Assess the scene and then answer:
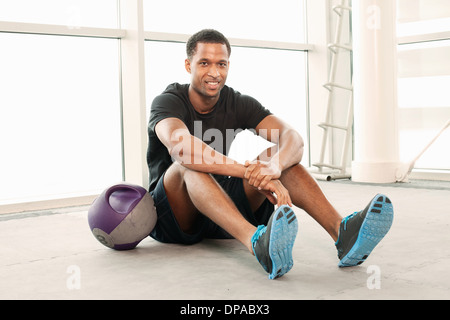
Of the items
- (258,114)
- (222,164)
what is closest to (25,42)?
(258,114)

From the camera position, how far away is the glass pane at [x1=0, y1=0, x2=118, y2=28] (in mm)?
3891

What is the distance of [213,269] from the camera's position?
2.07 meters

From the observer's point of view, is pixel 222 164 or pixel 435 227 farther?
pixel 435 227

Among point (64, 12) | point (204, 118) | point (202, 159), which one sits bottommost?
point (202, 159)

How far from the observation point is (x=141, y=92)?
426 cm

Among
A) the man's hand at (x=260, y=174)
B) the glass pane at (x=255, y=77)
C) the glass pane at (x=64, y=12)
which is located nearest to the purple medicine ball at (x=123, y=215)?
the man's hand at (x=260, y=174)

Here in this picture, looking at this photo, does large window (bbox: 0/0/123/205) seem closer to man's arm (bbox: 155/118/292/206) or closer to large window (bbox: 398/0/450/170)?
man's arm (bbox: 155/118/292/206)

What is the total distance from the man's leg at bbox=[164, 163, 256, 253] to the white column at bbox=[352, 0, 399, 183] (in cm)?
283

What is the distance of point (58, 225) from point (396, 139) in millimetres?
2955

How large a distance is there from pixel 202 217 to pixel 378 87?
2.92 meters

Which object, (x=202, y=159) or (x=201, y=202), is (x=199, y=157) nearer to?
(x=202, y=159)

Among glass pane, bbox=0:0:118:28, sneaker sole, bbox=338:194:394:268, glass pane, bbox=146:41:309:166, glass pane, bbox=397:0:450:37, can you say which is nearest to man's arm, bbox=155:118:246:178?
sneaker sole, bbox=338:194:394:268

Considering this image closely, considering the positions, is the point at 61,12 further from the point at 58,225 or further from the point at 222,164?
the point at 222,164

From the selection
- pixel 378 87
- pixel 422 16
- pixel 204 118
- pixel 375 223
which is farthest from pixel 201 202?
pixel 422 16
